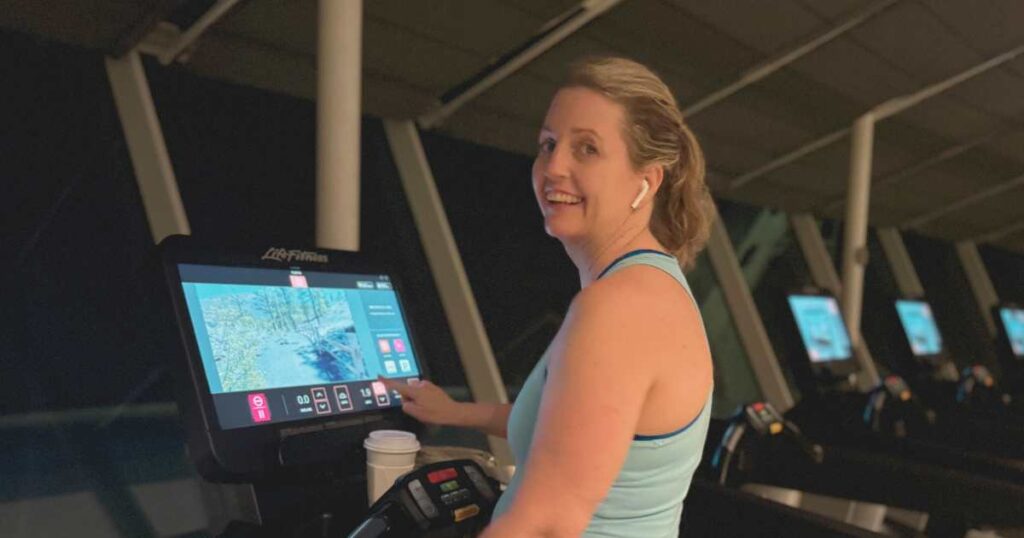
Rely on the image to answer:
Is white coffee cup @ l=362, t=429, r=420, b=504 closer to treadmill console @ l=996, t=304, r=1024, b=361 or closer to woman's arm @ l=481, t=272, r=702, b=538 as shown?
woman's arm @ l=481, t=272, r=702, b=538

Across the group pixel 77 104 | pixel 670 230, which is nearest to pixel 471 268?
pixel 77 104

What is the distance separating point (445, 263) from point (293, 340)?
2.00m

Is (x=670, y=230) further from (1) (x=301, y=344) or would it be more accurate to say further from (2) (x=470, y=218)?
(2) (x=470, y=218)

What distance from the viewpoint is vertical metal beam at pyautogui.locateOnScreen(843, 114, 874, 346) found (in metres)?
4.14

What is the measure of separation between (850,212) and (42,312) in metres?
3.67

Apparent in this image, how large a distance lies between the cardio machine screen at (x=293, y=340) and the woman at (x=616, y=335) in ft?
1.41

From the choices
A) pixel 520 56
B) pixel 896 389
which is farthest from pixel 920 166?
pixel 520 56

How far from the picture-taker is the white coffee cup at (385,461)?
4.44ft

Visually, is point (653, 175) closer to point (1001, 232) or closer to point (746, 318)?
point (746, 318)

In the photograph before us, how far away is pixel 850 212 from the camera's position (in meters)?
4.24

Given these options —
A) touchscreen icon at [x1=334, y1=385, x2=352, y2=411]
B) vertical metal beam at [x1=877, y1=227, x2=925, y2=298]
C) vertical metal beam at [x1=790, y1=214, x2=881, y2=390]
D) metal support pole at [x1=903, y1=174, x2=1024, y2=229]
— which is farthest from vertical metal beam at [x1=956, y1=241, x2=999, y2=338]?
touchscreen icon at [x1=334, y1=385, x2=352, y2=411]

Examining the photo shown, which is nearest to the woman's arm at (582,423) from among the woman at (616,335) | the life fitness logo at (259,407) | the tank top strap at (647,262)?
the woman at (616,335)

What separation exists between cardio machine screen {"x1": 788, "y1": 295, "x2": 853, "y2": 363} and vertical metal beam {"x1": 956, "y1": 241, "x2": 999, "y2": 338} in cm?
411

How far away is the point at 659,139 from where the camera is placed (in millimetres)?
1239
